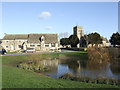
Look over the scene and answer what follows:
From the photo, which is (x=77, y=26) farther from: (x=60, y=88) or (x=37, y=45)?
(x=60, y=88)

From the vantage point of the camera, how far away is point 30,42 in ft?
190

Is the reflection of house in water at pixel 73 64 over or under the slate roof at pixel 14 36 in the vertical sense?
under

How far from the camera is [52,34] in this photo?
2383 inches

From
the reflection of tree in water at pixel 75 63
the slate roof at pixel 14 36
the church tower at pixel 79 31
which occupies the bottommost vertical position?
the reflection of tree in water at pixel 75 63

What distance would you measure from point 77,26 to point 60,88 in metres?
75.0

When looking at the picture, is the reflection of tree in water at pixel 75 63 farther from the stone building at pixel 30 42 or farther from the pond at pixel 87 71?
the stone building at pixel 30 42

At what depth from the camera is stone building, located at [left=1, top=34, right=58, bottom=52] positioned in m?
57.6

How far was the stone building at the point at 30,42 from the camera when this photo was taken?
57.6m

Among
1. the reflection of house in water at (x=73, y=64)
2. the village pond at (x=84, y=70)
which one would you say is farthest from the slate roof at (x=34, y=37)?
the village pond at (x=84, y=70)

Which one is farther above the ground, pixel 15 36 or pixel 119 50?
pixel 15 36

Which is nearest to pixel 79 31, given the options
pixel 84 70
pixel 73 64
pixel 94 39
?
pixel 94 39

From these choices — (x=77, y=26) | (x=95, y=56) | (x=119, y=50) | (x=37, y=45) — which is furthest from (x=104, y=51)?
(x=77, y=26)

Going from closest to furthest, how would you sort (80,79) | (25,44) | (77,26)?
1. (80,79)
2. (25,44)
3. (77,26)

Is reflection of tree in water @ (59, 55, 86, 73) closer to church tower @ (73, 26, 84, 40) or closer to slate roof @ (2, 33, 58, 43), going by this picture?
slate roof @ (2, 33, 58, 43)
